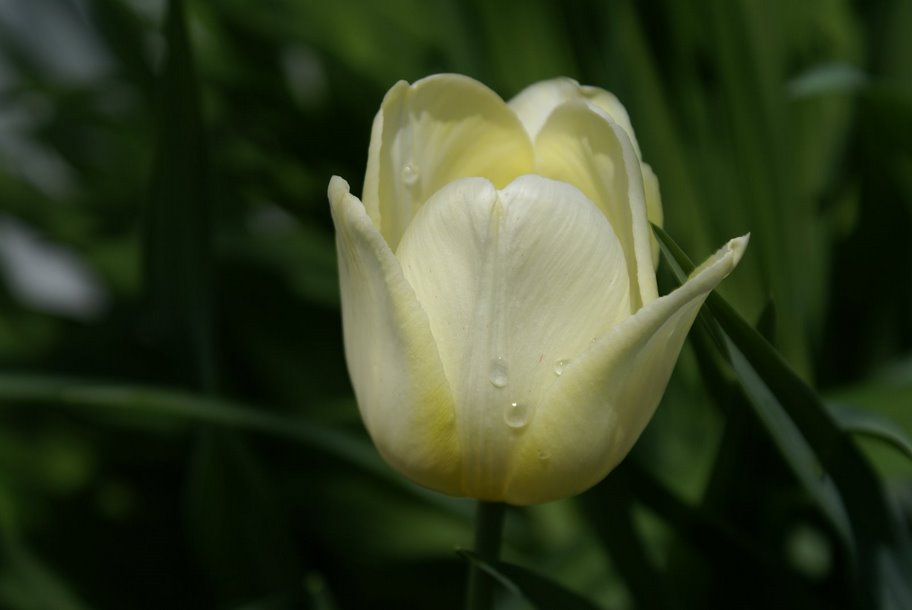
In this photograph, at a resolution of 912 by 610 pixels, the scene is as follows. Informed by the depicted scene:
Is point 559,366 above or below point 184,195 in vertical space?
below

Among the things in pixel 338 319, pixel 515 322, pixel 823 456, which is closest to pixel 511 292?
pixel 515 322

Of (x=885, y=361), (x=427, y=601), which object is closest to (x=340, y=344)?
(x=427, y=601)

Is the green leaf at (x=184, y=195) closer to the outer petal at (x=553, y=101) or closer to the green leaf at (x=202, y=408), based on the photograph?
the green leaf at (x=202, y=408)

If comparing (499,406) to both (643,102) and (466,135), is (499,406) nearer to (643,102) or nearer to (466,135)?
(466,135)

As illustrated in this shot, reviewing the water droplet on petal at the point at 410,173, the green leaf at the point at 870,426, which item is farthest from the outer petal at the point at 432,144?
the green leaf at the point at 870,426

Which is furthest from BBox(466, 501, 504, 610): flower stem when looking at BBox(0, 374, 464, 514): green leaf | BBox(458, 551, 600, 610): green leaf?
BBox(0, 374, 464, 514): green leaf

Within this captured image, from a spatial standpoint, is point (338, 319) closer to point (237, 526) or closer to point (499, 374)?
point (237, 526)
